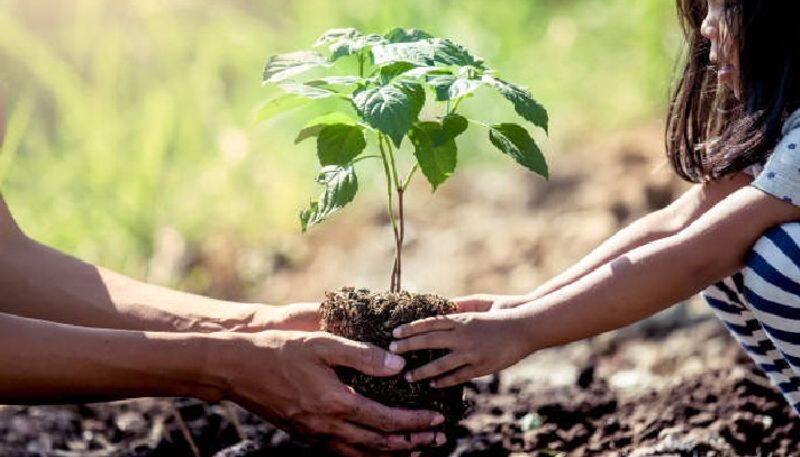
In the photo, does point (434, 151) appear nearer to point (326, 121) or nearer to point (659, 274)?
point (326, 121)

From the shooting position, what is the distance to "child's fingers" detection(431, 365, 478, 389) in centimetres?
216

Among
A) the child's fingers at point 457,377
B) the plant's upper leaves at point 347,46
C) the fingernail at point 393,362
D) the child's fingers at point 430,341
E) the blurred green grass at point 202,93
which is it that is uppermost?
the blurred green grass at point 202,93

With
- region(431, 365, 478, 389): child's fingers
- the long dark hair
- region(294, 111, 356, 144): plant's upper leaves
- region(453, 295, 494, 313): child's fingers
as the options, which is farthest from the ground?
region(294, 111, 356, 144): plant's upper leaves

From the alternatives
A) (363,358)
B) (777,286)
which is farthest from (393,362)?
(777,286)

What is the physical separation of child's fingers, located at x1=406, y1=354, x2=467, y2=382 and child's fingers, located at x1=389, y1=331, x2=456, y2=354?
0.07 feet

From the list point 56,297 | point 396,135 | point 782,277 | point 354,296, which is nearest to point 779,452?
point 782,277

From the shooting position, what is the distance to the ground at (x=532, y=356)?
107 inches

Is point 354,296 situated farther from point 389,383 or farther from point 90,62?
A: point 90,62

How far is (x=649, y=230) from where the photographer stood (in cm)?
262

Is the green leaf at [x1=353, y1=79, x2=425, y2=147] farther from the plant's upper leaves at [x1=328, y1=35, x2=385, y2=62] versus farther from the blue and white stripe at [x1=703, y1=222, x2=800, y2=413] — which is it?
the blue and white stripe at [x1=703, y1=222, x2=800, y2=413]

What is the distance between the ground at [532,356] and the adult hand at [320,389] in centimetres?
36

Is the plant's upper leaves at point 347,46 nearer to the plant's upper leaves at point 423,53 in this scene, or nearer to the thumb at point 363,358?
the plant's upper leaves at point 423,53

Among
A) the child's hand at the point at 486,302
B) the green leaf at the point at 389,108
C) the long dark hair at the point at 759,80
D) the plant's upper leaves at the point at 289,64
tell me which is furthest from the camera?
the child's hand at the point at 486,302

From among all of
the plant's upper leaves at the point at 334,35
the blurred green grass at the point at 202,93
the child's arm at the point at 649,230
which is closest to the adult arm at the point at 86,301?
the child's arm at the point at 649,230
